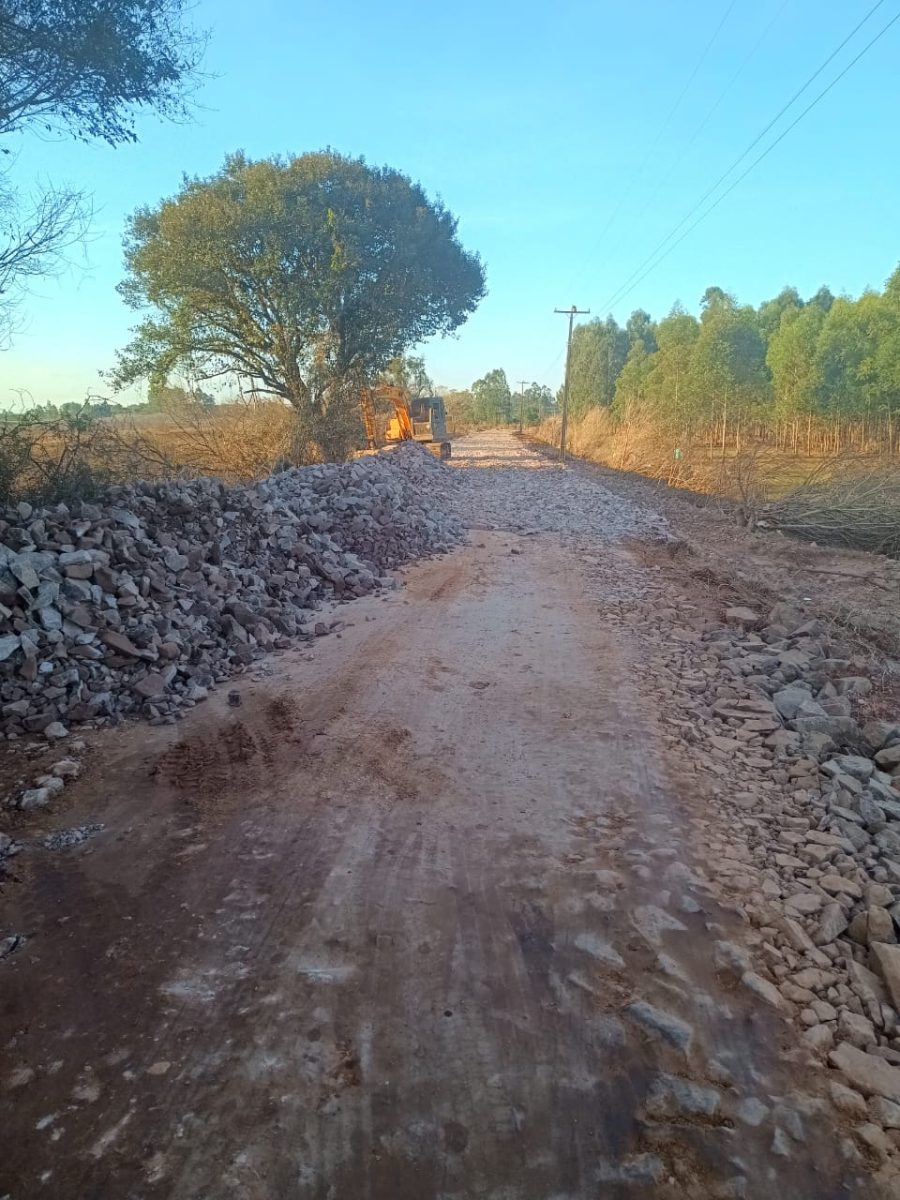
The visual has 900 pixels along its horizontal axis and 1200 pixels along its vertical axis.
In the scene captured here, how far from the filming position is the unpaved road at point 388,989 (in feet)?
6.20

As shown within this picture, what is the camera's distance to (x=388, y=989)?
2.44 metres

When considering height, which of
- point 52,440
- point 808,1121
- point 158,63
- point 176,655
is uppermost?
point 158,63

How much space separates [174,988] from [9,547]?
3975 millimetres

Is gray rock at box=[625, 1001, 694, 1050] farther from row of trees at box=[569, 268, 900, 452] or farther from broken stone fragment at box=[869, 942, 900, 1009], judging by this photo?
row of trees at box=[569, 268, 900, 452]

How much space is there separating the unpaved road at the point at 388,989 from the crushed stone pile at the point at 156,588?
1.79 feet

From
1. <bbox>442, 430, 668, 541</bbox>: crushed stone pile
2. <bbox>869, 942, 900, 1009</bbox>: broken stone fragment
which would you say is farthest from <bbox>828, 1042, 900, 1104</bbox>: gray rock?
<bbox>442, 430, 668, 541</bbox>: crushed stone pile


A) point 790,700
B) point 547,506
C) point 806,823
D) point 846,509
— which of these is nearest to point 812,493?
point 846,509

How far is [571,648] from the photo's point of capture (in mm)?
5977

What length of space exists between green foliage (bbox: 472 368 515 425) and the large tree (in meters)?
72.7

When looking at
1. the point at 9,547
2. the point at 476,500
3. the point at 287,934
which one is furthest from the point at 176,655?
the point at 476,500

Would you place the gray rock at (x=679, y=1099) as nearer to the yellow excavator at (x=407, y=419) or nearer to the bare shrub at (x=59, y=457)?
the bare shrub at (x=59, y=457)

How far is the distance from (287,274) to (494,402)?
78272 mm

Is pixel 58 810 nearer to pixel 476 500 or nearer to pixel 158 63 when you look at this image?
pixel 158 63

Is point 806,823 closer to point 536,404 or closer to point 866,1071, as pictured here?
point 866,1071
